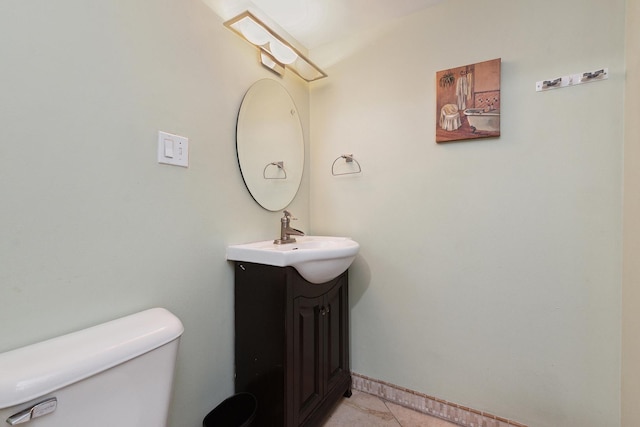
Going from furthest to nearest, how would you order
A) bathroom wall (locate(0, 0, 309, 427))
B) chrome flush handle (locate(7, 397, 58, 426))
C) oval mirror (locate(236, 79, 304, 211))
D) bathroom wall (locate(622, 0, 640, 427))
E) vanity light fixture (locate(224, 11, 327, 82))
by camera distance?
1. oval mirror (locate(236, 79, 304, 211))
2. vanity light fixture (locate(224, 11, 327, 82))
3. bathroom wall (locate(622, 0, 640, 427))
4. bathroom wall (locate(0, 0, 309, 427))
5. chrome flush handle (locate(7, 397, 58, 426))

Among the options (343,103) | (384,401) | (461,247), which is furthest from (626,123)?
(384,401)

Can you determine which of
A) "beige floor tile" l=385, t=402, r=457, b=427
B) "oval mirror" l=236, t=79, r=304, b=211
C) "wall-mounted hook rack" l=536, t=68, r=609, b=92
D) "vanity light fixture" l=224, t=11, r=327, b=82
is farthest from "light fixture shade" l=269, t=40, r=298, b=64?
"beige floor tile" l=385, t=402, r=457, b=427

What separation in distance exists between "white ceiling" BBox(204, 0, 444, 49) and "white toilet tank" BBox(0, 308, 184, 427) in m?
1.31

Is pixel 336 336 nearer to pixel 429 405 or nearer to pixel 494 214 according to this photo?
pixel 429 405

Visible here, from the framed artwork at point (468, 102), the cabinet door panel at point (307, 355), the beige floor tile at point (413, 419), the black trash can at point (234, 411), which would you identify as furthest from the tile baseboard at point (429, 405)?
the framed artwork at point (468, 102)

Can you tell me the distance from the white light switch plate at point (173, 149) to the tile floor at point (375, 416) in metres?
1.41

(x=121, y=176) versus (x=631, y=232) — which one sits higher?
(x=121, y=176)

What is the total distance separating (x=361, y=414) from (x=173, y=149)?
5.11ft

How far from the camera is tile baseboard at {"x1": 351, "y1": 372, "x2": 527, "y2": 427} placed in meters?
1.26

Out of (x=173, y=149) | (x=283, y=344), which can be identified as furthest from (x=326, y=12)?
(x=283, y=344)

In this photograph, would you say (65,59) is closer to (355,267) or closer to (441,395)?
(355,267)

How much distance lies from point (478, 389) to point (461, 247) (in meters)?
0.70

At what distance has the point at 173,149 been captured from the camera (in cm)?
98

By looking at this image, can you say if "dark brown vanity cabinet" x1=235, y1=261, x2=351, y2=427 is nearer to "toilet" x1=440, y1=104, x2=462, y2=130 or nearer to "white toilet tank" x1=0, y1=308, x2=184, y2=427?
"white toilet tank" x1=0, y1=308, x2=184, y2=427
